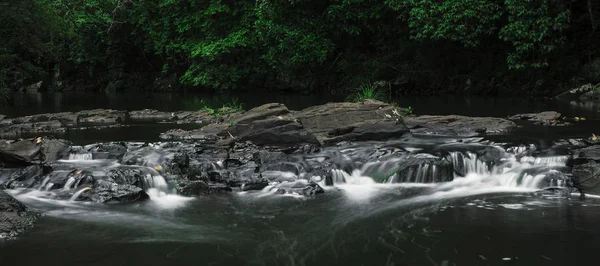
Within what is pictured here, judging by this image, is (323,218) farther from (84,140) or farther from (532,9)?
(532,9)

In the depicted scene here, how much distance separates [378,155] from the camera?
1055 centimetres

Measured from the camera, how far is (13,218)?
269 inches

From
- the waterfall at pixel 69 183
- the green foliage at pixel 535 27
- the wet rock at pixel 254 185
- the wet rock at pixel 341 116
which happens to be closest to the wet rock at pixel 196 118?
the wet rock at pixel 341 116

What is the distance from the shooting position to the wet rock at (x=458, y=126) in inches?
522

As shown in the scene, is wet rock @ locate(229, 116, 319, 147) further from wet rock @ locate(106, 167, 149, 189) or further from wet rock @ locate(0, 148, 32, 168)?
wet rock @ locate(0, 148, 32, 168)

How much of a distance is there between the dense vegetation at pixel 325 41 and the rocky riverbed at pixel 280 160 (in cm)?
879

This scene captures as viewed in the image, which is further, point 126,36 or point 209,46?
point 126,36

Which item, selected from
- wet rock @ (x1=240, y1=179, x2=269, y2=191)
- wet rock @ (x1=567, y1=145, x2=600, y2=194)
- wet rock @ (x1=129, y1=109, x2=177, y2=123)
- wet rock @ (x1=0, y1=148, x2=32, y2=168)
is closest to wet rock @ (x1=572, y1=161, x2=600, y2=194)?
wet rock @ (x1=567, y1=145, x2=600, y2=194)

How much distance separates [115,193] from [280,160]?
3245 millimetres

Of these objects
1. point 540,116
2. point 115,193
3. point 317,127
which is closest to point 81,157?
point 115,193

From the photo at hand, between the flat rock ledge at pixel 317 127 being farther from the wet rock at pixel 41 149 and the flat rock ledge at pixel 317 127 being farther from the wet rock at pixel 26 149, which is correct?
the wet rock at pixel 26 149

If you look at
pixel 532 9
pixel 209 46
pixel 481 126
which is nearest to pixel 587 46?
pixel 532 9

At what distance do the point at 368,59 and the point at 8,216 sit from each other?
24.0 meters

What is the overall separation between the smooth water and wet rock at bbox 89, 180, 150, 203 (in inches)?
8.6
